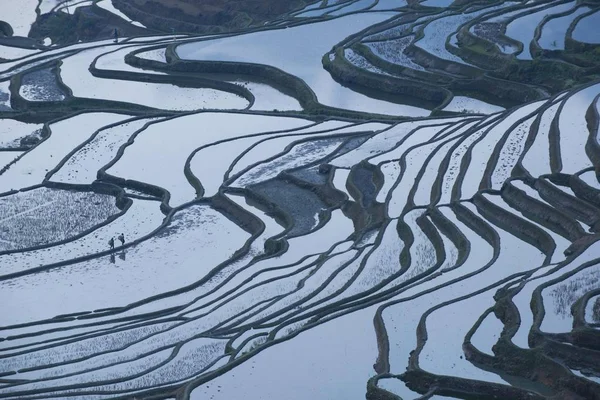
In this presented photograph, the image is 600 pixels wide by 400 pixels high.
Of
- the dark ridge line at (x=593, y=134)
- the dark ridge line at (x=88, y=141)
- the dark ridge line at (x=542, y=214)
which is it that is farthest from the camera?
the dark ridge line at (x=88, y=141)

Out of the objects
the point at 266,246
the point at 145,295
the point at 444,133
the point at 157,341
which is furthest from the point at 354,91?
the point at 157,341

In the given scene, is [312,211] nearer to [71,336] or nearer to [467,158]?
[467,158]

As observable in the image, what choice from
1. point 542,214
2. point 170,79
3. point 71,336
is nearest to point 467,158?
point 542,214

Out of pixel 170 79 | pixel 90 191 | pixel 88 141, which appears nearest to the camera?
pixel 90 191

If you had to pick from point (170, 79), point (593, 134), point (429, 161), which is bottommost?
point (429, 161)

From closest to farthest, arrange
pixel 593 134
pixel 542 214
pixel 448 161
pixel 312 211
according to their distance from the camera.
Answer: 1. pixel 542 214
2. pixel 593 134
3. pixel 312 211
4. pixel 448 161

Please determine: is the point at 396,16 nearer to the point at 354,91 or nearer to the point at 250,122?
the point at 354,91

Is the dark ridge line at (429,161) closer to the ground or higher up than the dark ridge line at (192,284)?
higher up

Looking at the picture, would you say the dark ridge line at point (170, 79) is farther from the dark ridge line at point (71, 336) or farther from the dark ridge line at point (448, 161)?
the dark ridge line at point (71, 336)

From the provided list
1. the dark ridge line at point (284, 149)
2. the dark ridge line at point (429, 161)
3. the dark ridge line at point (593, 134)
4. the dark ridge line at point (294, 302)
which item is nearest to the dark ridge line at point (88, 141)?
the dark ridge line at point (284, 149)
